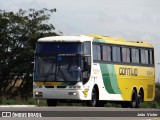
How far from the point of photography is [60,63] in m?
36.3

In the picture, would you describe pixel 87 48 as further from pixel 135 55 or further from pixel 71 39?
pixel 135 55

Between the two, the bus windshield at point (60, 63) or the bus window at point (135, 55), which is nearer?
the bus windshield at point (60, 63)

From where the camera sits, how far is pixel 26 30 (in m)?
65.8

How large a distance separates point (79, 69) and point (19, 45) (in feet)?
95.4

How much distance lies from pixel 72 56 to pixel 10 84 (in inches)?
1072

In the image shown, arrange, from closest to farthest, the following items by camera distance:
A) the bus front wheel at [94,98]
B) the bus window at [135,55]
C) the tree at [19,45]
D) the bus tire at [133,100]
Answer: the bus front wheel at [94,98] → the bus window at [135,55] → the bus tire at [133,100] → the tree at [19,45]

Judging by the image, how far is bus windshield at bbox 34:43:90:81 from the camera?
3606 cm

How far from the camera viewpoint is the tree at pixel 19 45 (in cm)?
6147

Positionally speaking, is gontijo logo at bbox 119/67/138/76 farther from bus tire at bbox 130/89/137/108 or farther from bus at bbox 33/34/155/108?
bus tire at bbox 130/89/137/108

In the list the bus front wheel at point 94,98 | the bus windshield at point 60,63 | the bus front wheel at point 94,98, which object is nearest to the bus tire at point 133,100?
the bus front wheel at point 94,98

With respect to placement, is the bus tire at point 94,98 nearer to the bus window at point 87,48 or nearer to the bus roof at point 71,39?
the bus window at point 87,48

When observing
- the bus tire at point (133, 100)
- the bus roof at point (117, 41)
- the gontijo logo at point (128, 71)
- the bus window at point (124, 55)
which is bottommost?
the bus tire at point (133, 100)

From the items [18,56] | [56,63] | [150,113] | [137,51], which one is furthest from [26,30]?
[150,113]

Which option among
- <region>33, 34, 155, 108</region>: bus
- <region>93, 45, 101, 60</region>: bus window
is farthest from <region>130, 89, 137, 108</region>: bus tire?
<region>93, 45, 101, 60</region>: bus window
